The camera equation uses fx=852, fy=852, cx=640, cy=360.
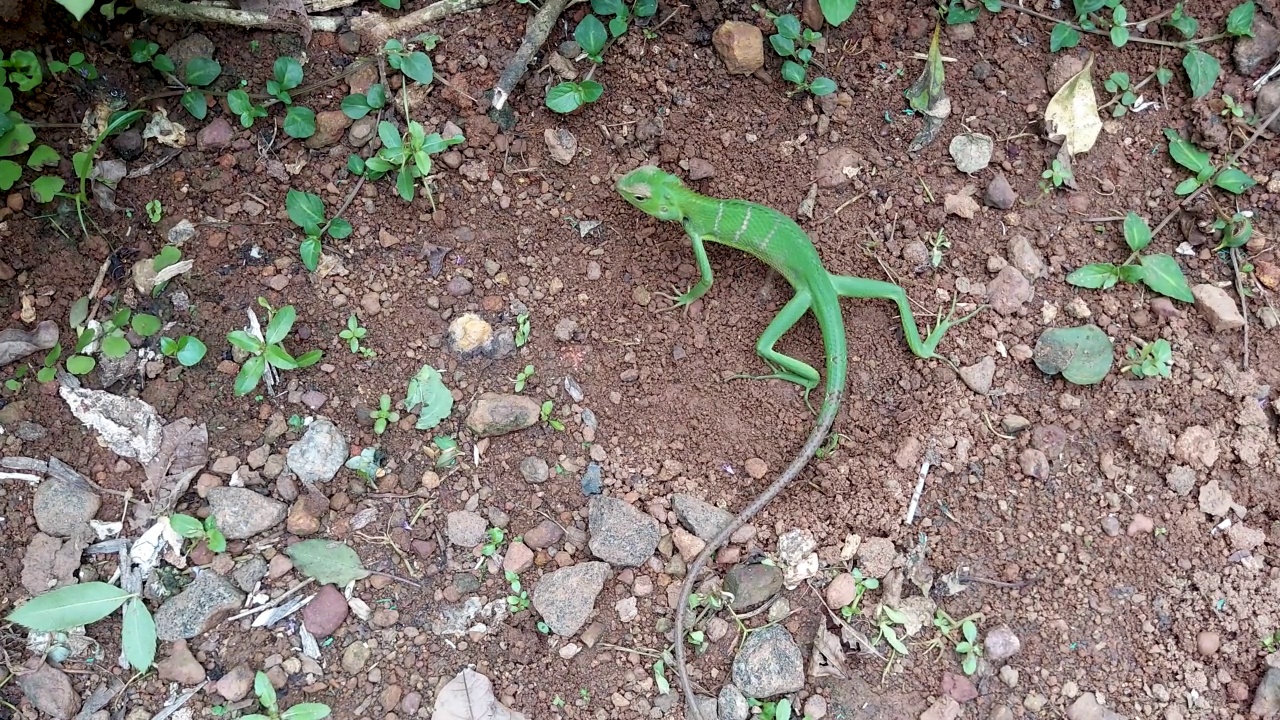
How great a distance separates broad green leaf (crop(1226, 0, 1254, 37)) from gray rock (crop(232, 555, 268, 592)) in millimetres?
4682

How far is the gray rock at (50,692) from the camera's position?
3189 millimetres

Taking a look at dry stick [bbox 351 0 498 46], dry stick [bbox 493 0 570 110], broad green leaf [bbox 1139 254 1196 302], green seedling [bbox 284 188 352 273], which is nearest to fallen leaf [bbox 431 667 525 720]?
green seedling [bbox 284 188 352 273]

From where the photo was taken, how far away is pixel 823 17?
379 centimetres

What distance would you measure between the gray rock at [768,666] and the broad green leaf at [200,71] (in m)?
3.20

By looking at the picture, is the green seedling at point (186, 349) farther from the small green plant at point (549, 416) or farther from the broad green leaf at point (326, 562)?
the small green plant at point (549, 416)

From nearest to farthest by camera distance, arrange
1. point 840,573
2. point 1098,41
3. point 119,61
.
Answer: point 840,573
point 119,61
point 1098,41

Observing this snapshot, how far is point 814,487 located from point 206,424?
2500 mm

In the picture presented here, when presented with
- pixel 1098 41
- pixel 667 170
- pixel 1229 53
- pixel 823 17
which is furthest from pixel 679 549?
pixel 1229 53

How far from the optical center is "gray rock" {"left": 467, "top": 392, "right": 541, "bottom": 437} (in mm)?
3480

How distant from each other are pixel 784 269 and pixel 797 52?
967 mm

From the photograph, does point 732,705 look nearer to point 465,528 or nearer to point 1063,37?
point 465,528

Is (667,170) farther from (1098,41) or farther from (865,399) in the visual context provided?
(1098,41)

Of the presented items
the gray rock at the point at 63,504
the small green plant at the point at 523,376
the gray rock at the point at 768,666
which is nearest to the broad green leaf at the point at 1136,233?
the gray rock at the point at 768,666

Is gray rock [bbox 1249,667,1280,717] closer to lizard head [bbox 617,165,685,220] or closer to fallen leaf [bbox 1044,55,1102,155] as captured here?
fallen leaf [bbox 1044,55,1102,155]
